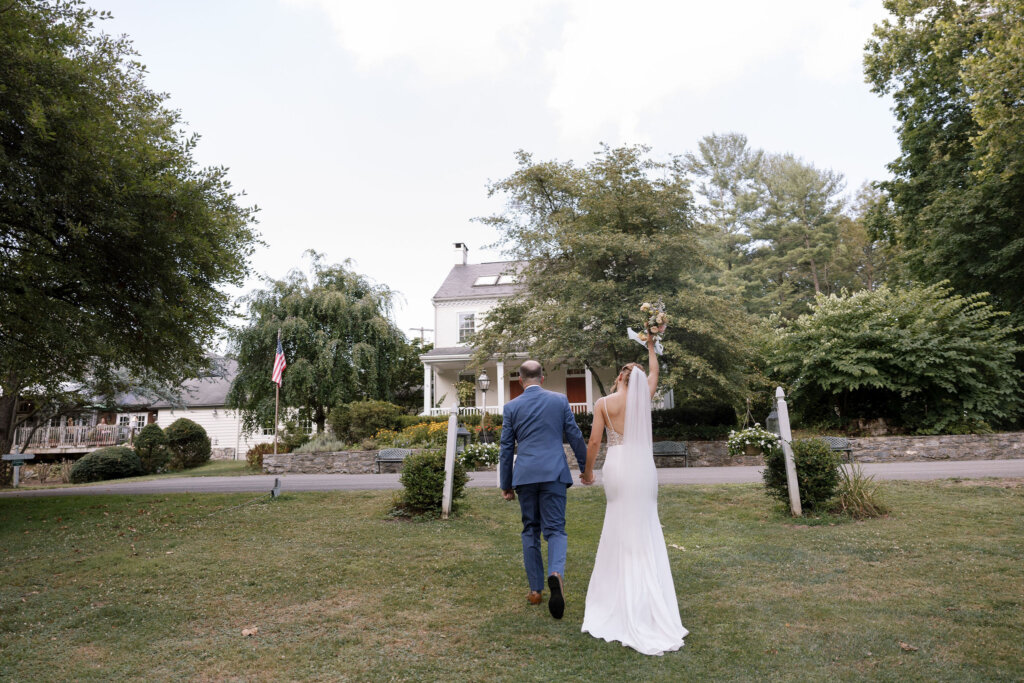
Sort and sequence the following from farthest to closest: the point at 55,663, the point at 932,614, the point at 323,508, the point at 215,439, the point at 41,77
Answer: the point at 215,439 < the point at 323,508 < the point at 41,77 < the point at 932,614 < the point at 55,663

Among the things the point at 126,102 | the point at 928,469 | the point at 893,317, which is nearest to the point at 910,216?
the point at 893,317

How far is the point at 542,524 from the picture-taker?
516 cm

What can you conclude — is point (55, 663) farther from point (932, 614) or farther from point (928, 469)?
point (928, 469)

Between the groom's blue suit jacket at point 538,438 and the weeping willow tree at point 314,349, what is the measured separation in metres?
23.0

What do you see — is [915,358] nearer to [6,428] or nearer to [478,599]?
[478,599]

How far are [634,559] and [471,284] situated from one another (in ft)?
98.4

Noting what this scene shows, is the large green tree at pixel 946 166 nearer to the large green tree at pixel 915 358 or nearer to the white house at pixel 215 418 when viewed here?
the large green tree at pixel 915 358

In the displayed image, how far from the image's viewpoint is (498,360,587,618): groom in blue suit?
16.3 ft

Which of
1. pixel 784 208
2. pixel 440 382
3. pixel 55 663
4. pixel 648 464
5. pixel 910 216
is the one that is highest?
pixel 784 208

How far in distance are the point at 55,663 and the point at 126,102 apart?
1062 cm

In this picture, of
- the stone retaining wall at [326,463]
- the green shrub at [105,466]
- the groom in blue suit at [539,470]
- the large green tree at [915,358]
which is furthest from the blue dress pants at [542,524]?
the green shrub at [105,466]

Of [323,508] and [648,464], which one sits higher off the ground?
[648,464]

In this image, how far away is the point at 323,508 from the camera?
1046 cm

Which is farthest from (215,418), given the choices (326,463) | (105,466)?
(326,463)
